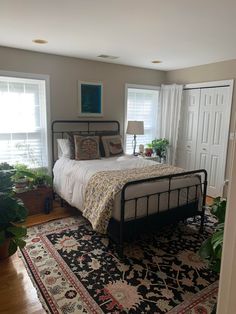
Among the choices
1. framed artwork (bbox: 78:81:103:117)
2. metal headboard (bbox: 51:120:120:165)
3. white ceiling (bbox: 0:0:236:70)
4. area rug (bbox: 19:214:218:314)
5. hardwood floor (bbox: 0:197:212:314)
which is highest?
white ceiling (bbox: 0:0:236:70)

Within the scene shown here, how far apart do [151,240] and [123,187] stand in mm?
962

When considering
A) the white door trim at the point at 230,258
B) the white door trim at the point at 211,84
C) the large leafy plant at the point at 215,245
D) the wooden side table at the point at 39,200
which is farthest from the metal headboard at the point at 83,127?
the white door trim at the point at 230,258

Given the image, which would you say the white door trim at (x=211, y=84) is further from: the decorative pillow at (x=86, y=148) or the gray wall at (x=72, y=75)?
the decorative pillow at (x=86, y=148)

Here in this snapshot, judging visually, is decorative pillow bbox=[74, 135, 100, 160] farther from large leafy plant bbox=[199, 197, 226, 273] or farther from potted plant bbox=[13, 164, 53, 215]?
large leafy plant bbox=[199, 197, 226, 273]

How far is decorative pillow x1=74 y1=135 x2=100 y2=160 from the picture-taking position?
3779 mm

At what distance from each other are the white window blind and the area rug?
1.37 m

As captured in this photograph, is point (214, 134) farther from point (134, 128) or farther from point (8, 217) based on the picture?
point (8, 217)

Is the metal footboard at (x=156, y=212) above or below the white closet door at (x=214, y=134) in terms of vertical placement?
below

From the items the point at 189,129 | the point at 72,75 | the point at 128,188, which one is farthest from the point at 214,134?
the point at 72,75

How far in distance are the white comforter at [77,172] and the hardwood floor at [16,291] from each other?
1119 mm

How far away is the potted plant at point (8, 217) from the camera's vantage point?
6.48 ft

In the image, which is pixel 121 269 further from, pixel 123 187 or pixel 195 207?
pixel 195 207

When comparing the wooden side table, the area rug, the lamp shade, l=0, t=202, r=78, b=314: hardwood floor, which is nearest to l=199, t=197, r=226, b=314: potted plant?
the area rug

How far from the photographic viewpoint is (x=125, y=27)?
8.46 ft
